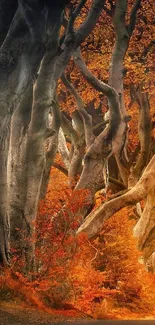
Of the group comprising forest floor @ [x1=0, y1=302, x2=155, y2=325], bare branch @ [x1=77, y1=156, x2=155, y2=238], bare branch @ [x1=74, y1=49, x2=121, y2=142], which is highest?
bare branch @ [x1=74, y1=49, x2=121, y2=142]

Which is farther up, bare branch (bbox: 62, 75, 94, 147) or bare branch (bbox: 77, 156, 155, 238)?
bare branch (bbox: 62, 75, 94, 147)

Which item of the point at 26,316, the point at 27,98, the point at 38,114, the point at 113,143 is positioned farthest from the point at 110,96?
the point at 26,316

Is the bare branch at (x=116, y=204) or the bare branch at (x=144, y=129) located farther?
the bare branch at (x=144, y=129)

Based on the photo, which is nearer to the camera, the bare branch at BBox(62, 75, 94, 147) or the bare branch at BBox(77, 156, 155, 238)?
the bare branch at BBox(77, 156, 155, 238)

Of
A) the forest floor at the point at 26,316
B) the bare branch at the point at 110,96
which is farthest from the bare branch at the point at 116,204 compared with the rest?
the forest floor at the point at 26,316

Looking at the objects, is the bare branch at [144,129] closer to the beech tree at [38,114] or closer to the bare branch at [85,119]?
the beech tree at [38,114]

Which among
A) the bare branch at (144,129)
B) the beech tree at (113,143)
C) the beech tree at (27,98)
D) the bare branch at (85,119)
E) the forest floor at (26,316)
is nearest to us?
the forest floor at (26,316)

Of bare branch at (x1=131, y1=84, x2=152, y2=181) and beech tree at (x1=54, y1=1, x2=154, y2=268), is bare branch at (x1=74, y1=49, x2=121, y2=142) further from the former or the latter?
bare branch at (x1=131, y1=84, x2=152, y2=181)

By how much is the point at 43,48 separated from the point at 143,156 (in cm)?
1030

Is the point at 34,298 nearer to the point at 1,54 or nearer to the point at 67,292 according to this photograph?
the point at 67,292

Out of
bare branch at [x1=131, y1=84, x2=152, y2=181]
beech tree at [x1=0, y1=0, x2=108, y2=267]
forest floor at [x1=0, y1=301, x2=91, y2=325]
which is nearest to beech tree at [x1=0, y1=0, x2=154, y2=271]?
beech tree at [x1=0, y1=0, x2=108, y2=267]

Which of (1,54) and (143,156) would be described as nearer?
(1,54)

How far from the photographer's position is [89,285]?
1416 centimetres

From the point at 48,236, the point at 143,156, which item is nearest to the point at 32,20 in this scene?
the point at 48,236
